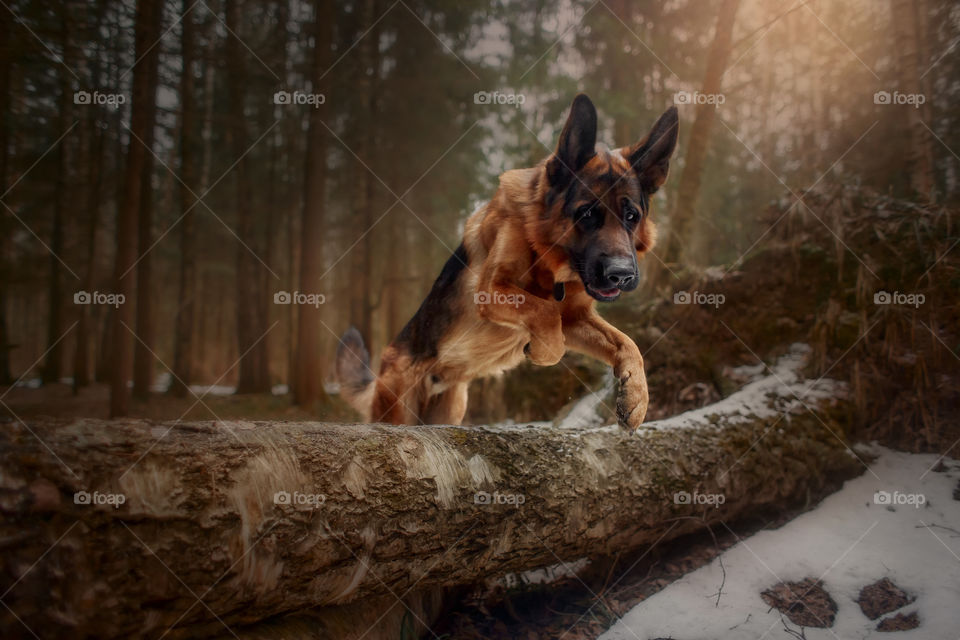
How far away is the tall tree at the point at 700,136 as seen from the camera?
24.5 ft

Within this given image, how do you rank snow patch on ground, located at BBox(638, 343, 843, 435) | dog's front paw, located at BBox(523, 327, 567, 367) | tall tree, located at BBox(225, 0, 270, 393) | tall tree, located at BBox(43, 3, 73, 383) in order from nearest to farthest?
dog's front paw, located at BBox(523, 327, 567, 367), snow patch on ground, located at BBox(638, 343, 843, 435), tall tree, located at BBox(43, 3, 73, 383), tall tree, located at BBox(225, 0, 270, 393)

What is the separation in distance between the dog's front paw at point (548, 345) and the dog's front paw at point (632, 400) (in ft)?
1.45

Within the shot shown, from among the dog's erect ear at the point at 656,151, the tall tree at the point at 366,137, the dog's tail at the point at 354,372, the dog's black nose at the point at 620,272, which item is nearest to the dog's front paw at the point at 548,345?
the dog's black nose at the point at 620,272

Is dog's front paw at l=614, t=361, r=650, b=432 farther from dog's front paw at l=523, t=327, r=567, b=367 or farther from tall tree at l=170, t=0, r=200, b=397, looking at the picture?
tall tree at l=170, t=0, r=200, b=397

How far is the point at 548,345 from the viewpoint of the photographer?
2.96 meters

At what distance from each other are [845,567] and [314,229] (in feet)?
32.5

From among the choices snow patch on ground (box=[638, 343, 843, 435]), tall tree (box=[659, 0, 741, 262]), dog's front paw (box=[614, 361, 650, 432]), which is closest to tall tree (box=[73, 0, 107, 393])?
tall tree (box=[659, 0, 741, 262])

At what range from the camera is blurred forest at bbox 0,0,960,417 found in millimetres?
7465

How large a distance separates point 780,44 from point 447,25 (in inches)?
316

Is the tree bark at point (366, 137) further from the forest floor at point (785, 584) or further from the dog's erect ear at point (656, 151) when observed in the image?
the dog's erect ear at point (656, 151)

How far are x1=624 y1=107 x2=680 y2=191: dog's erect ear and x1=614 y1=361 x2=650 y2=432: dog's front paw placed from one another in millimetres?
1231

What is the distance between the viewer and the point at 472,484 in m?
2.48

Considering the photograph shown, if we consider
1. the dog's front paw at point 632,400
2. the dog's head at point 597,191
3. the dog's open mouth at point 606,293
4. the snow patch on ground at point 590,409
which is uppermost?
the dog's head at point 597,191

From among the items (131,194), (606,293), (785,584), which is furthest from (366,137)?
(785,584)
